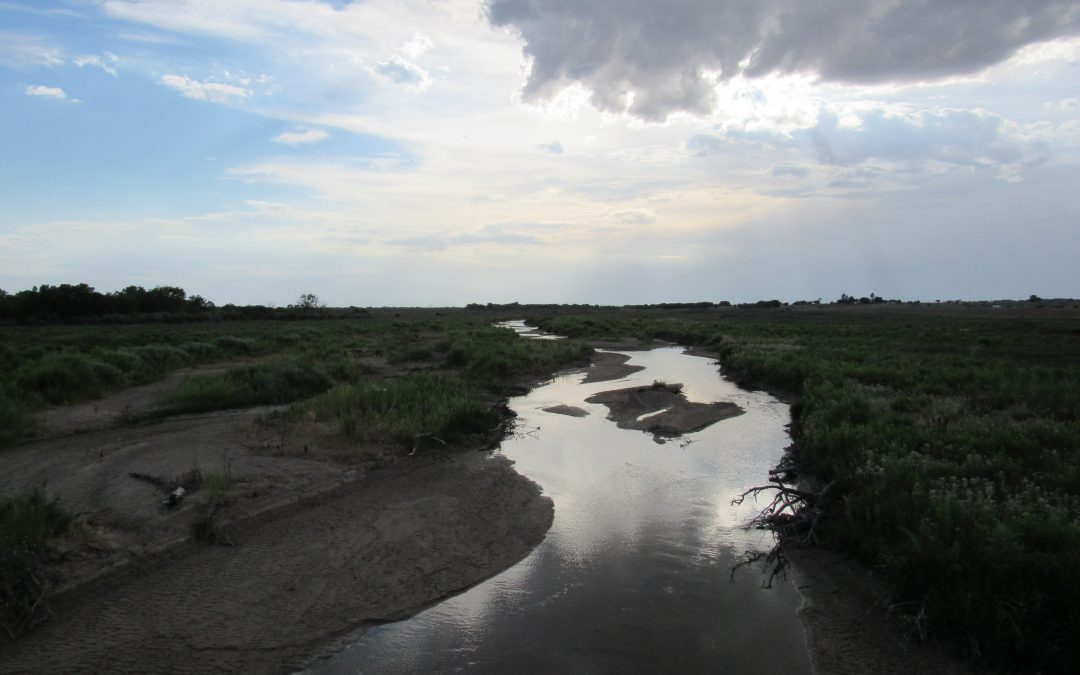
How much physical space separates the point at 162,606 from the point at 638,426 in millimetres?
12998

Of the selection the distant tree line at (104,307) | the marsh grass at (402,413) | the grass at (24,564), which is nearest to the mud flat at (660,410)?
the marsh grass at (402,413)

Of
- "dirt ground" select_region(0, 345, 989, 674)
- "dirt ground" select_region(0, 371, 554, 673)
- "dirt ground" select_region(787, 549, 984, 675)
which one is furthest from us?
"dirt ground" select_region(0, 371, 554, 673)

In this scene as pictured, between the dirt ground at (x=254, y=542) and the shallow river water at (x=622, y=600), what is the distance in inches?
18.5

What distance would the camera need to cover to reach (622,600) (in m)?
7.28

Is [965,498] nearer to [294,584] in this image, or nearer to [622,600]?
[622,600]

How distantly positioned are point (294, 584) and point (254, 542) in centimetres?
154

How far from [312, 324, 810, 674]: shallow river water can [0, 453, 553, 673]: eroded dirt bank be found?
1.49ft

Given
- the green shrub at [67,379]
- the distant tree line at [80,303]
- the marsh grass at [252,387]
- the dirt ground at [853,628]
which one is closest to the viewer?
the dirt ground at [853,628]

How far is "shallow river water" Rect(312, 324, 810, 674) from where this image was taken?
611 cm

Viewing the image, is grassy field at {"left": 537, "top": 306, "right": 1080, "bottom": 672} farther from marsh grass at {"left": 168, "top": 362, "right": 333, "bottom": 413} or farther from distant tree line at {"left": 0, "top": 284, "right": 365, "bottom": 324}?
distant tree line at {"left": 0, "top": 284, "right": 365, "bottom": 324}

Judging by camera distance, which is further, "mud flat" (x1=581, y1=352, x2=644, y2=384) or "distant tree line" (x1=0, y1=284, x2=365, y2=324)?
"distant tree line" (x1=0, y1=284, x2=365, y2=324)

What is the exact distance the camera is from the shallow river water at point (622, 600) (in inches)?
241

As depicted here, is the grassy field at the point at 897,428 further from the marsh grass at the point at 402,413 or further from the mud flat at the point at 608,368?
the mud flat at the point at 608,368

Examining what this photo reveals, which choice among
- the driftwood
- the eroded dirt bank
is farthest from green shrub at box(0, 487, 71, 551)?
the driftwood
